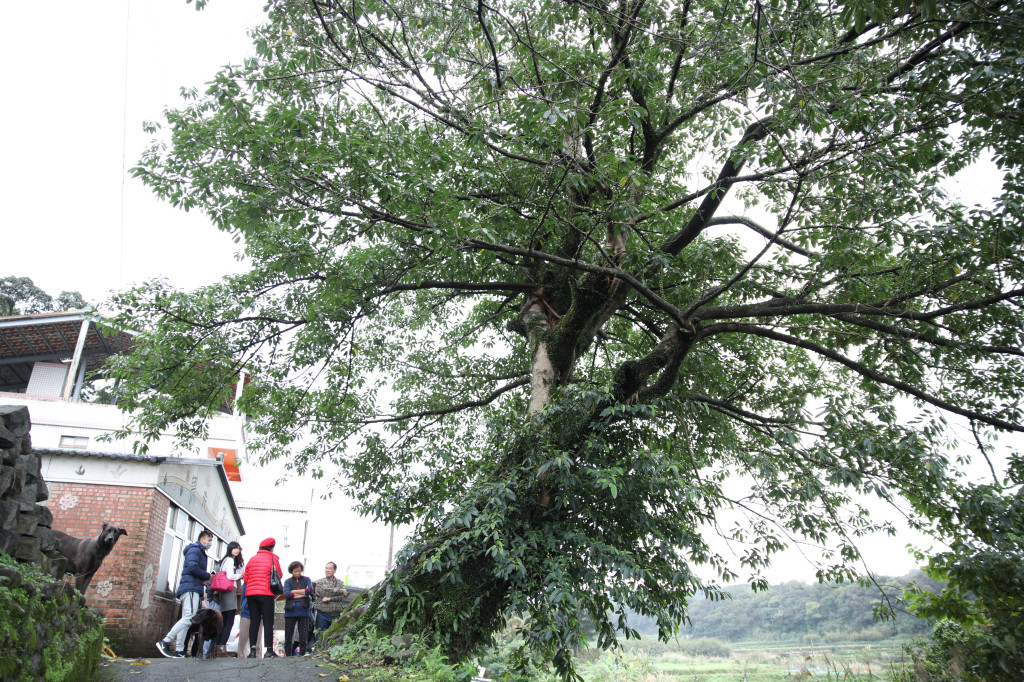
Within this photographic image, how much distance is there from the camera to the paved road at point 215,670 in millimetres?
5590

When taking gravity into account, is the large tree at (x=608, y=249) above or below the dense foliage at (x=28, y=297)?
below

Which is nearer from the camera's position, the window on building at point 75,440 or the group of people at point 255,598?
the group of people at point 255,598

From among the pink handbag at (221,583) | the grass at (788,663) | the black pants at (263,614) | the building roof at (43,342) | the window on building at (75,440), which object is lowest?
the grass at (788,663)

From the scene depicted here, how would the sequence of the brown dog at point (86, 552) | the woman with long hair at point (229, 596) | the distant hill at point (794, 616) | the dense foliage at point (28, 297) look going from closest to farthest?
the brown dog at point (86, 552) < the woman with long hair at point (229, 596) < the distant hill at point (794, 616) < the dense foliage at point (28, 297)

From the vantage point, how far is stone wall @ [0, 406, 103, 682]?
374cm

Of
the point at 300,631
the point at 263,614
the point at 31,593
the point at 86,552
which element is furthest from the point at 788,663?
the point at 31,593

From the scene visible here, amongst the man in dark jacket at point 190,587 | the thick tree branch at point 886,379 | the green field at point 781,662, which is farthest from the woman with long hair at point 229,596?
the thick tree branch at point 886,379

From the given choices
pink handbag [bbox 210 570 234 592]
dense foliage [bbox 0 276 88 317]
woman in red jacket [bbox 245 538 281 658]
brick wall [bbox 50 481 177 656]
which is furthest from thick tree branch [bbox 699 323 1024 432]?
dense foliage [bbox 0 276 88 317]

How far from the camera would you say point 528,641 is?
228 inches

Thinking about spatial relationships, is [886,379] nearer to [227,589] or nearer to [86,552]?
[227,589]

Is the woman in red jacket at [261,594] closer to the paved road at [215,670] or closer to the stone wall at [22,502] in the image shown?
the paved road at [215,670]

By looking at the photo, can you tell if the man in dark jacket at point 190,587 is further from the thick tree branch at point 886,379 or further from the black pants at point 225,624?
the thick tree branch at point 886,379

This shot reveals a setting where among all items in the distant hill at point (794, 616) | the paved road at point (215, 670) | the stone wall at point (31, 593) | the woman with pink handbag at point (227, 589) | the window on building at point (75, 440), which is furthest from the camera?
the window on building at point (75, 440)

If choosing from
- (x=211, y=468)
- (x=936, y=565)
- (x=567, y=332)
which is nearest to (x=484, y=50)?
(x=567, y=332)
